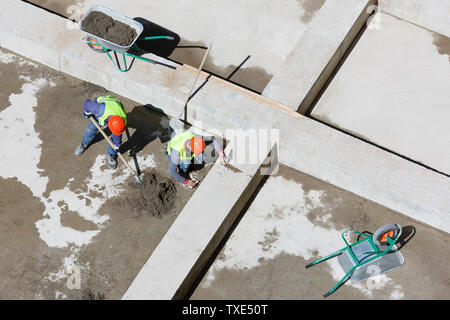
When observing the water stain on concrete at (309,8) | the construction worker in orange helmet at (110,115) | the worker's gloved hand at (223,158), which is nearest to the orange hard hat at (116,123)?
the construction worker in orange helmet at (110,115)

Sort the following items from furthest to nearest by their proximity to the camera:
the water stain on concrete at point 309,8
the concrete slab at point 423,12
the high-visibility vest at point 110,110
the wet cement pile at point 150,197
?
the water stain on concrete at point 309,8, the concrete slab at point 423,12, the wet cement pile at point 150,197, the high-visibility vest at point 110,110

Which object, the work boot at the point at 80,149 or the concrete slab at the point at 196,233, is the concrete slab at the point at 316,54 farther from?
the work boot at the point at 80,149

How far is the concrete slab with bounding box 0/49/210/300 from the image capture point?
777 centimetres

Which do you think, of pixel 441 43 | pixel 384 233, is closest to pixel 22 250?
pixel 384 233

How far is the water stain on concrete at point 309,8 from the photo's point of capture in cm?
989

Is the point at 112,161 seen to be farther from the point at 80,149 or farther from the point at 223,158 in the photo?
the point at 223,158

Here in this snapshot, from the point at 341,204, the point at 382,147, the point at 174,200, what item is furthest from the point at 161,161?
the point at 382,147

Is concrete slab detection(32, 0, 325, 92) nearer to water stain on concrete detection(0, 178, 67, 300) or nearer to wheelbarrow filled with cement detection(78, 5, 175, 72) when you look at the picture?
wheelbarrow filled with cement detection(78, 5, 175, 72)

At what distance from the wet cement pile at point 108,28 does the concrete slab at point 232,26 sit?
0.87 m

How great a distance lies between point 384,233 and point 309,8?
432 cm

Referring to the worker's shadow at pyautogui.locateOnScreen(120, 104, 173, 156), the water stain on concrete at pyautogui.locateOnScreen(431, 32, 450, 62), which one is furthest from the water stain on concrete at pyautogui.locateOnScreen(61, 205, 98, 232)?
the water stain on concrete at pyautogui.locateOnScreen(431, 32, 450, 62)

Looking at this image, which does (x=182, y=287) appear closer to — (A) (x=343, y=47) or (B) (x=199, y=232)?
(B) (x=199, y=232)

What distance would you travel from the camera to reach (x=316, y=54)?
8984 mm

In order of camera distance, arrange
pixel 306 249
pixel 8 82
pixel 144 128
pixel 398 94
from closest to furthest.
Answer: pixel 306 249, pixel 144 128, pixel 8 82, pixel 398 94
